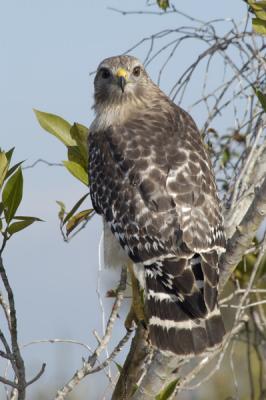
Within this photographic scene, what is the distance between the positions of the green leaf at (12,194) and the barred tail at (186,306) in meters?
0.79

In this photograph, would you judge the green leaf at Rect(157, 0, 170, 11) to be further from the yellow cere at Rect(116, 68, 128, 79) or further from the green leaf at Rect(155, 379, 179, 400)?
the green leaf at Rect(155, 379, 179, 400)

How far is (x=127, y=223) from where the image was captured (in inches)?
195

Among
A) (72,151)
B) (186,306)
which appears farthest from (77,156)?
(186,306)

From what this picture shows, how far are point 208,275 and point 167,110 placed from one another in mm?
1852

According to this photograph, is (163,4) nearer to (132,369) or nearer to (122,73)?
(122,73)

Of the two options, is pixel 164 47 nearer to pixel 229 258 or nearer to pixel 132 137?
pixel 132 137

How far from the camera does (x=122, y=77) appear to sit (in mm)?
6277

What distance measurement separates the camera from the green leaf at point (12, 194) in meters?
4.35

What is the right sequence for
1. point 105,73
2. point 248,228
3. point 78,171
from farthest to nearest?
point 105,73 < point 78,171 < point 248,228

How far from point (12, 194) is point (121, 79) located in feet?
6.95

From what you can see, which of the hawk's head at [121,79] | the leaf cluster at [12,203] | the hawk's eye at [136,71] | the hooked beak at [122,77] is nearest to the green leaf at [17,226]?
the leaf cluster at [12,203]

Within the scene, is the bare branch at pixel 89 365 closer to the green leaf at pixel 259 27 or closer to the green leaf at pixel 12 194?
the green leaf at pixel 12 194

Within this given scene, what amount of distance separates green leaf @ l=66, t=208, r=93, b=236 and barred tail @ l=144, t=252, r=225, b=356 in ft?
1.74

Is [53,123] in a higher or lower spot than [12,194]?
higher
